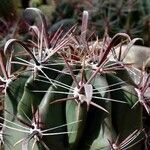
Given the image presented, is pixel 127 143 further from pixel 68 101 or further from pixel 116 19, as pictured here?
pixel 116 19

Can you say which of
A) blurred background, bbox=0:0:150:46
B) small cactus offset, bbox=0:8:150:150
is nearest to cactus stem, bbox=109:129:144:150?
small cactus offset, bbox=0:8:150:150

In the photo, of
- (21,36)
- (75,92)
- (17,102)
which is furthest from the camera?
(21,36)

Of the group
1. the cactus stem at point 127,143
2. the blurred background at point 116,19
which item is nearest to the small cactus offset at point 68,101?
the cactus stem at point 127,143

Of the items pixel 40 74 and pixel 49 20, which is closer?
pixel 40 74

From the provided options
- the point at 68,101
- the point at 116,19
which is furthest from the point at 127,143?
the point at 116,19

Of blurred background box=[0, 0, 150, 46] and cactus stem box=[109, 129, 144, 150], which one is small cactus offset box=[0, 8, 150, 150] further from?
blurred background box=[0, 0, 150, 46]

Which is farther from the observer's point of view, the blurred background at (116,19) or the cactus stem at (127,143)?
the blurred background at (116,19)

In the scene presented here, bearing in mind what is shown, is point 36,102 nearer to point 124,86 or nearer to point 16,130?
point 16,130

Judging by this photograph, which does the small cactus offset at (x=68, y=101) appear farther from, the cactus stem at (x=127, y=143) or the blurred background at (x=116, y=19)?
the blurred background at (x=116, y=19)

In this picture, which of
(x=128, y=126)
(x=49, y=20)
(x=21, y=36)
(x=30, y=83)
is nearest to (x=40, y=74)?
(x=30, y=83)
